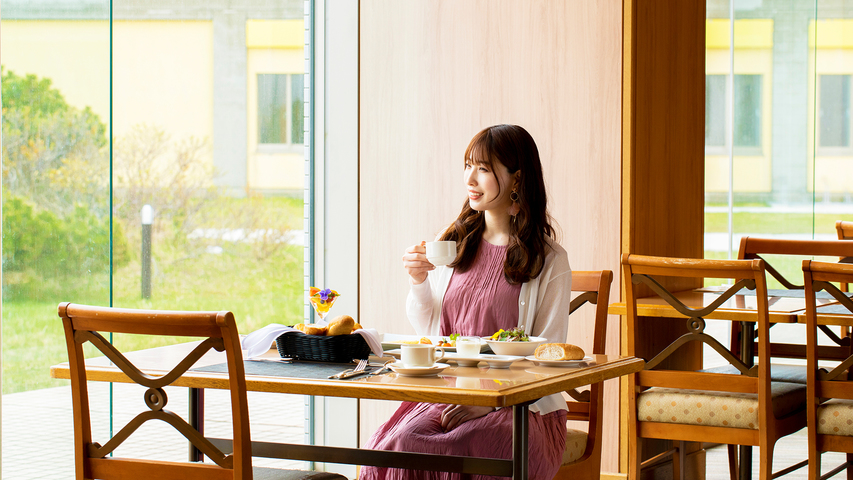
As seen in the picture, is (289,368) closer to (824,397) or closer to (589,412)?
(589,412)

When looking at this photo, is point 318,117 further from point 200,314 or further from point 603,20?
point 200,314

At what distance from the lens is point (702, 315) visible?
2.86 metres

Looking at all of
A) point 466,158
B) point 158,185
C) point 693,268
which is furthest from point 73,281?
point 693,268

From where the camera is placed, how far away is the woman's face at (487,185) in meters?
2.65

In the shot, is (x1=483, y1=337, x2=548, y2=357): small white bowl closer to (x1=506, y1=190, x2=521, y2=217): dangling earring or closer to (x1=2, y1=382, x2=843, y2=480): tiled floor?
(x1=506, y1=190, x2=521, y2=217): dangling earring

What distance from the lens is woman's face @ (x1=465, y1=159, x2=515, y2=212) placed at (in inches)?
104

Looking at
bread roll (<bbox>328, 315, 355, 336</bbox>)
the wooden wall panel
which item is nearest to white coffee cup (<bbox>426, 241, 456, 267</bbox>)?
bread roll (<bbox>328, 315, 355, 336</bbox>)

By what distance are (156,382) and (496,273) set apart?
3.68ft

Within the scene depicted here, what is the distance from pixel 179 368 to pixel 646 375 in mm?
1657

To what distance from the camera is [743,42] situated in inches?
261

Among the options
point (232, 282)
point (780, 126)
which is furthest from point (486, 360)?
point (780, 126)

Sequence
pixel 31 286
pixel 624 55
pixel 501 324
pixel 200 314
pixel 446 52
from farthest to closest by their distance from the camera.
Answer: pixel 446 52 < pixel 624 55 < pixel 31 286 < pixel 501 324 < pixel 200 314

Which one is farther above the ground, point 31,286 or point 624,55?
point 624,55

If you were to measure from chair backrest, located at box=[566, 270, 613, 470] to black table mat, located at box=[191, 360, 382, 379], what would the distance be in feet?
2.81
